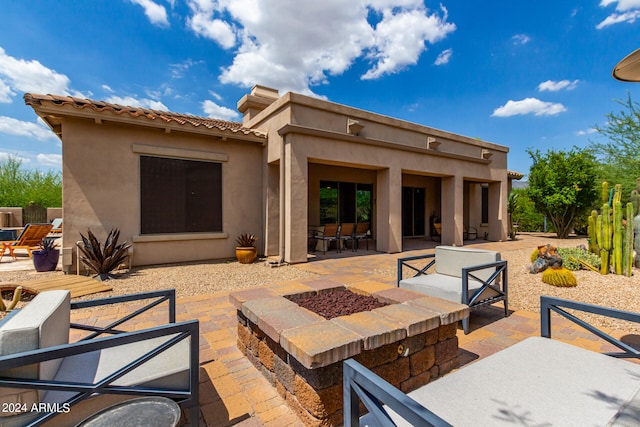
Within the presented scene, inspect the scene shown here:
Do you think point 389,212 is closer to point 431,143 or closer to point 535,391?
point 431,143

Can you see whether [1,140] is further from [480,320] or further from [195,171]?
[480,320]

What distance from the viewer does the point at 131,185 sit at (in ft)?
23.7

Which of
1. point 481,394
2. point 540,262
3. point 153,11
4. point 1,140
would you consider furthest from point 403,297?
point 1,140

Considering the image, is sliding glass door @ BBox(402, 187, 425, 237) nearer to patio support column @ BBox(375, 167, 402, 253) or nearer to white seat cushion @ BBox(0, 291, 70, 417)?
patio support column @ BBox(375, 167, 402, 253)

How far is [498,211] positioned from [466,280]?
11717mm

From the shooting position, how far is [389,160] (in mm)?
9594

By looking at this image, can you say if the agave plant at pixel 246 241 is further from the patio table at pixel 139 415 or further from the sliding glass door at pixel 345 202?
the patio table at pixel 139 415

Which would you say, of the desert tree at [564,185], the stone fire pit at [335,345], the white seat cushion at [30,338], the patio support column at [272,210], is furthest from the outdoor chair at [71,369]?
the desert tree at [564,185]

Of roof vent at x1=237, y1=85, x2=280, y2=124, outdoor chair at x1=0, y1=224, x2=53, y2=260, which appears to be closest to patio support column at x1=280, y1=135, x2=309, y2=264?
roof vent at x1=237, y1=85, x2=280, y2=124

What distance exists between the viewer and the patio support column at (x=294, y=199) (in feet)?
25.2

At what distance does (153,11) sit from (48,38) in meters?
3.20

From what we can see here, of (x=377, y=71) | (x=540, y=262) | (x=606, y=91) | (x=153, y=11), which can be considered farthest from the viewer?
(x=377, y=71)

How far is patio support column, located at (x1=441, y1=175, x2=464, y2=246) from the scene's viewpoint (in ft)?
37.4

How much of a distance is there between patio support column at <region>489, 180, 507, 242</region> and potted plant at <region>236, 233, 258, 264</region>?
449 inches
